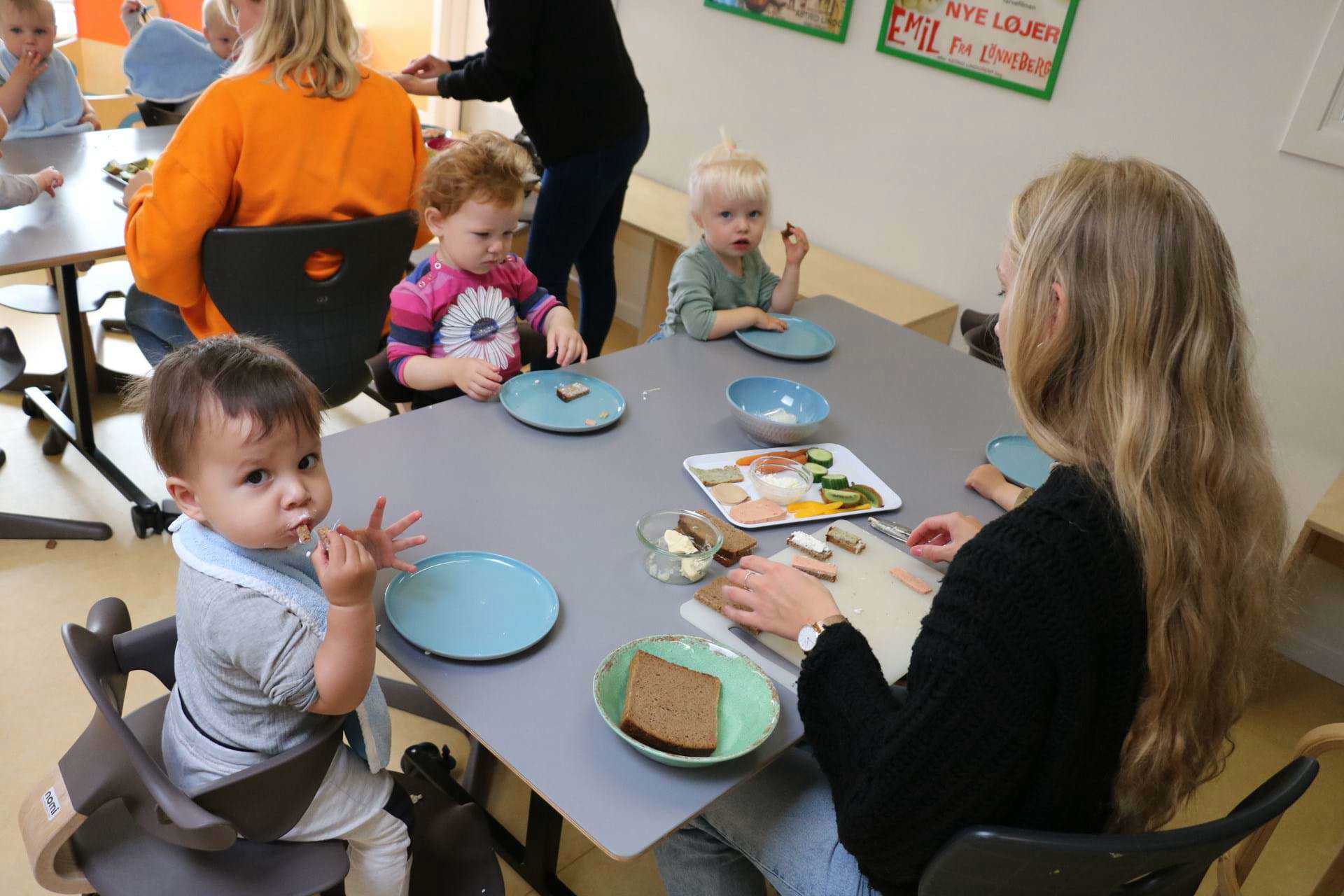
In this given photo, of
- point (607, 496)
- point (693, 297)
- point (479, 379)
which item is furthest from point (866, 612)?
point (693, 297)

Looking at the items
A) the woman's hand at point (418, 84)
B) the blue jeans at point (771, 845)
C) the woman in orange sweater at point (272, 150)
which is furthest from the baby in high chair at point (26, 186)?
the blue jeans at point (771, 845)

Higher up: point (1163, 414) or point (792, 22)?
point (792, 22)

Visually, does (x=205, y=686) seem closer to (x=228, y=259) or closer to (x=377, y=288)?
(x=228, y=259)

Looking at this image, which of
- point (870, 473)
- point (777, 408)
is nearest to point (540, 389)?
point (777, 408)

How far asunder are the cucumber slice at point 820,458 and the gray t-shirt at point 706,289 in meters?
0.52

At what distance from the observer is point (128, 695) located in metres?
2.02

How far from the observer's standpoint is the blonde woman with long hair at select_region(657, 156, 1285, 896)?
100 cm

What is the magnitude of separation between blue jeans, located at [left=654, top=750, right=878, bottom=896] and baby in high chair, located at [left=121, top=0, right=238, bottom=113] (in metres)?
2.97

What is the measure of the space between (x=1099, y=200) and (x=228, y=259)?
1596 mm

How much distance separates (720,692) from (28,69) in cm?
Answer: 292

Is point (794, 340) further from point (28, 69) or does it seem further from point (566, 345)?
point (28, 69)

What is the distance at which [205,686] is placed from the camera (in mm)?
1143

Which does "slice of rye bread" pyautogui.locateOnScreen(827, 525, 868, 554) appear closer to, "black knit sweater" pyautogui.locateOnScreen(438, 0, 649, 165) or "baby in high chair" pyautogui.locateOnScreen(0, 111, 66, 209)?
"black knit sweater" pyautogui.locateOnScreen(438, 0, 649, 165)

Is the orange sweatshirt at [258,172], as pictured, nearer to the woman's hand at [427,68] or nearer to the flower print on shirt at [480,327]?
the flower print on shirt at [480,327]
